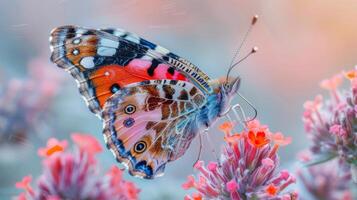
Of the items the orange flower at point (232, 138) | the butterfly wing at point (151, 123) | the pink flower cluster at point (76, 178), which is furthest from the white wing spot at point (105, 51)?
the orange flower at point (232, 138)

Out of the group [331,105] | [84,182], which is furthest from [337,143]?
[84,182]

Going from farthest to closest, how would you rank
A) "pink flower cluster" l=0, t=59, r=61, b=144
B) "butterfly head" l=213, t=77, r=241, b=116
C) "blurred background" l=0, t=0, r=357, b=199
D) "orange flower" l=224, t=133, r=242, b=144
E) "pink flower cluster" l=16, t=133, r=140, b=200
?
1. "blurred background" l=0, t=0, r=357, b=199
2. "pink flower cluster" l=0, t=59, r=61, b=144
3. "butterfly head" l=213, t=77, r=241, b=116
4. "orange flower" l=224, t=133, r=242, b=144
5. "pink flower cluster" l=16, t=133, r=140, b=200

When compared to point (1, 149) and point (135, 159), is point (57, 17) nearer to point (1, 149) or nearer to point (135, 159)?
point (1, 149)

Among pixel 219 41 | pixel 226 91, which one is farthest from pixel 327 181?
pixel 219 41

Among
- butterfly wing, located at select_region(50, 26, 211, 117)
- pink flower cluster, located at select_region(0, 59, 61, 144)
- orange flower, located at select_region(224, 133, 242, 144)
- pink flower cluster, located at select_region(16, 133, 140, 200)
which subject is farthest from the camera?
pink flower cluster, located at select_region(0, 59, 61, 144)

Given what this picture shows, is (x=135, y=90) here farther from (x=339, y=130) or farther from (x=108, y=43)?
(x=339, y=130)

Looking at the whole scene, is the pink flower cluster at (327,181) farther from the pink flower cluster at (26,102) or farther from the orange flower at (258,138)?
the pink flower cluster at (26,102)

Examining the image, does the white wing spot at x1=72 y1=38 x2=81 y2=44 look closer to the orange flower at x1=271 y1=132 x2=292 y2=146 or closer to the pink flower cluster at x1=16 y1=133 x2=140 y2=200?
the pink flower cluster at x1=16 y1=133 x2=140 y2=200

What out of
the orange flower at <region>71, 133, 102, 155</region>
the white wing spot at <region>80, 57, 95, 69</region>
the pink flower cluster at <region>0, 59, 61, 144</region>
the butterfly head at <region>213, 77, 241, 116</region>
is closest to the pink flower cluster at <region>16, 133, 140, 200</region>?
the orange flower at <region>71, 133, 102, 155</region>
